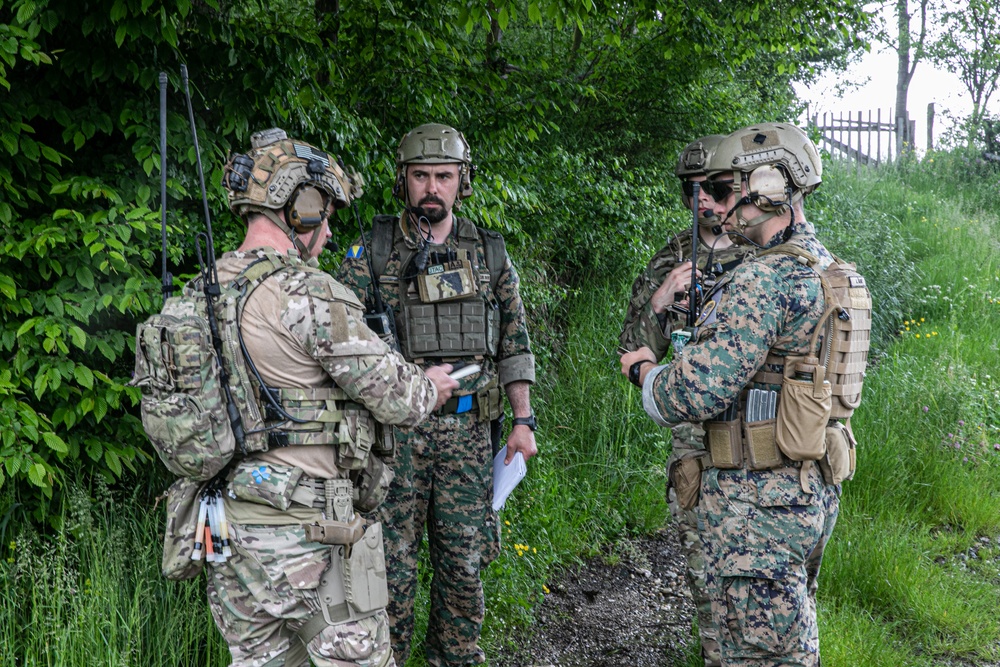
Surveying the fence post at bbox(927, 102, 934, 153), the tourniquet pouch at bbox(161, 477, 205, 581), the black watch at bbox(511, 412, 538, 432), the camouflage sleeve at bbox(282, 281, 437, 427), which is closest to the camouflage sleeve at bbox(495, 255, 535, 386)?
the black watch at bbox(511, 412, 538, 432)

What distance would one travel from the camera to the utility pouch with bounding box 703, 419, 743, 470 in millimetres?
→ 2938

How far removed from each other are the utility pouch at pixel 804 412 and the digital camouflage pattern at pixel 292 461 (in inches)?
49.4

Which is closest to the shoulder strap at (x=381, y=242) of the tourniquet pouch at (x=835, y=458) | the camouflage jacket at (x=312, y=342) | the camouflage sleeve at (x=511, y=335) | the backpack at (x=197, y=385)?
the camouflage sleeve at (x=511, y=335)

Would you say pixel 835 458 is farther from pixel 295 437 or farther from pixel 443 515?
pixel 295 437

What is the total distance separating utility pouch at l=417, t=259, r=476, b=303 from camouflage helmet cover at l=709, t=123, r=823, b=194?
1.14 metres

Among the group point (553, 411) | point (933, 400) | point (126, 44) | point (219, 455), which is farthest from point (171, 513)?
point (933, 400)

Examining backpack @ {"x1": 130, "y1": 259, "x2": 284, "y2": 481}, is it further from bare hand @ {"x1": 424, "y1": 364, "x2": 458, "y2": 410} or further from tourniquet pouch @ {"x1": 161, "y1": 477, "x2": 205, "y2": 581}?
bare hand @ {"x1": 424, "y1": 364, "x2": 458, "y2": 410}

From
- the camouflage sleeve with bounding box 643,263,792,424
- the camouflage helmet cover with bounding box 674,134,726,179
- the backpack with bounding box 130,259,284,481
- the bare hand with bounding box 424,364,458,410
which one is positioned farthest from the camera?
the camouflage helmet cover with bounding box 674,134,726,179

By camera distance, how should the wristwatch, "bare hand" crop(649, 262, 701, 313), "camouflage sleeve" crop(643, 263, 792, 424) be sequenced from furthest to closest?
"bare hand" crop(649, 262, 701, 313)
the wristwatch
"camouflage sleeve" crop(643, 263, 792, 424)

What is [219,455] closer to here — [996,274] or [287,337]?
[287,337]

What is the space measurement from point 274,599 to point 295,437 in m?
0.47

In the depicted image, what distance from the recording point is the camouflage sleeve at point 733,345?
2.77m

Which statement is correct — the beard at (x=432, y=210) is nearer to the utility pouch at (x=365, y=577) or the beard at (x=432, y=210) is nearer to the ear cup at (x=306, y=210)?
the ear cup at (x=306, y=210)

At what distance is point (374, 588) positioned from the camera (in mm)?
2641
